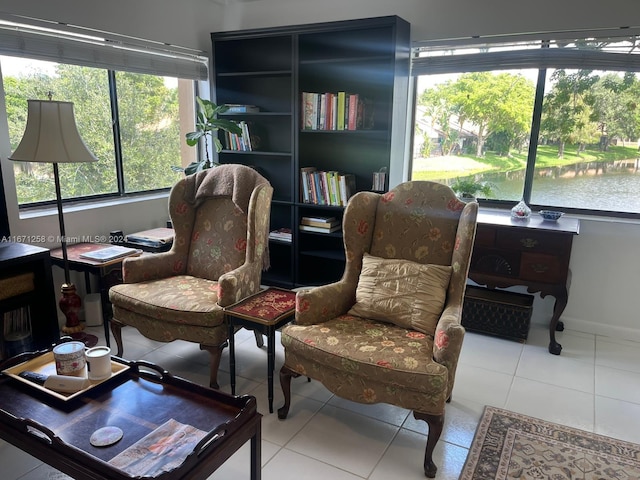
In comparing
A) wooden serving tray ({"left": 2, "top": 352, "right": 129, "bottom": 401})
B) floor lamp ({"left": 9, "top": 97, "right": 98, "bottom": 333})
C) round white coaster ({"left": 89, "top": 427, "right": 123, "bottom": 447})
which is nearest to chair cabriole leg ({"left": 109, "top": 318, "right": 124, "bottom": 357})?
wooden serving tray ({"left": 2, "top": 352, "right": 129, "bottom": 401})

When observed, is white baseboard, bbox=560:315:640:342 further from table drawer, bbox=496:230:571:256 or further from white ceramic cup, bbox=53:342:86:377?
white ceramic cup, bbox=53:342:86:377

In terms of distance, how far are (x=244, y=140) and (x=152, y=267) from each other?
4.67 feet

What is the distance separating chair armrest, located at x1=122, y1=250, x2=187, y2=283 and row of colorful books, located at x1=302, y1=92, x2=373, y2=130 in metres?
1.36

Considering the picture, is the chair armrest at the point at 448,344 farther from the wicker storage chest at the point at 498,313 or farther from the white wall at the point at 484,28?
the white wall at the point at 484,28

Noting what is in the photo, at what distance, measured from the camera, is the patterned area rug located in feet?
6.00

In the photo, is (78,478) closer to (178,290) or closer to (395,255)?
(178,290)

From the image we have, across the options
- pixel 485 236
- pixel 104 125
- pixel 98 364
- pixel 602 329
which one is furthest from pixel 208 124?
pixel 602 329

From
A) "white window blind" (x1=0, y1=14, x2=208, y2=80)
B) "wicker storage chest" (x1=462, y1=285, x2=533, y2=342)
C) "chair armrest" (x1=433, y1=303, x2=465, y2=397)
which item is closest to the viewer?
"chair armrest" (x1=433, y1=303, x2=465, y2=397)

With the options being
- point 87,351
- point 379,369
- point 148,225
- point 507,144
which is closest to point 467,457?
point 379,369

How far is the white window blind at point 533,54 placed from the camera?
2795 millimetres

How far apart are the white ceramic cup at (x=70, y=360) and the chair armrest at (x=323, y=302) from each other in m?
0.90

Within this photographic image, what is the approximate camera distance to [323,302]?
7.32ft

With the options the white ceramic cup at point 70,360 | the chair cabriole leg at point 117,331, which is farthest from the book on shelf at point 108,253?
the white ceramic cup at point 70,360

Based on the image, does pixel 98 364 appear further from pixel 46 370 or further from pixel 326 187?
pixel 326 187
